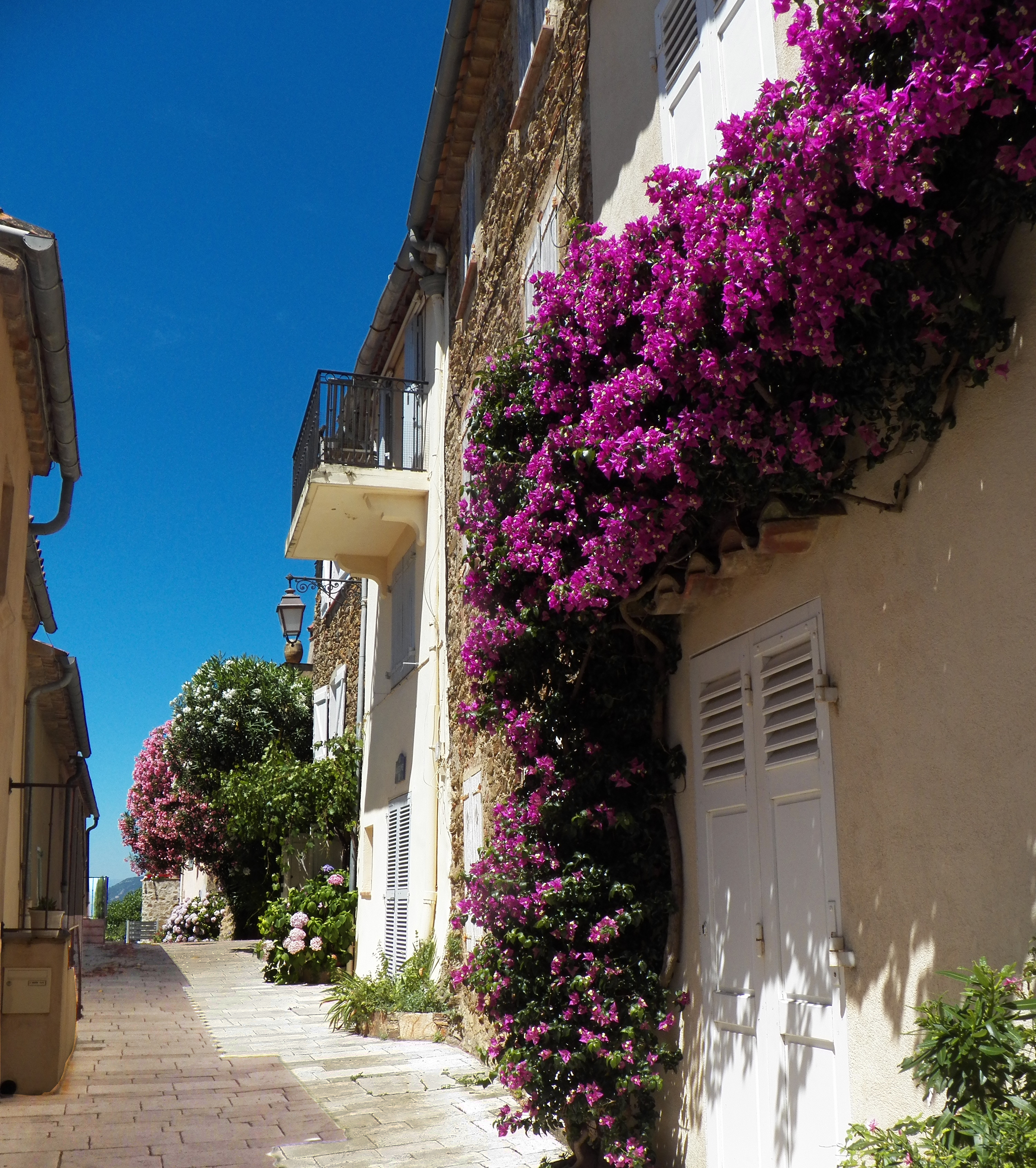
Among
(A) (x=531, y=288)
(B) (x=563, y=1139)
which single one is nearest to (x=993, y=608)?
(B) (x=563, y=1139)

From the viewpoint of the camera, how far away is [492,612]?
589cm

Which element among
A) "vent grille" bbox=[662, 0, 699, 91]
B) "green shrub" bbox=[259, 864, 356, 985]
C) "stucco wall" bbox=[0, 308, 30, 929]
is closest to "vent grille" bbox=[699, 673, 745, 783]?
"vent grille" bbox=[662, 0, 699, 91]

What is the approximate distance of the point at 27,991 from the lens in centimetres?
810

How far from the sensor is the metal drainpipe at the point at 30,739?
33.5 ft

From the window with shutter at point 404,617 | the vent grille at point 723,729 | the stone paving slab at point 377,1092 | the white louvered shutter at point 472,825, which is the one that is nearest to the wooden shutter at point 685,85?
the vent grille at point 723,729

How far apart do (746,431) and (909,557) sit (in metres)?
0.72

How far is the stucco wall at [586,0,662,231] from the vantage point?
6.45 m

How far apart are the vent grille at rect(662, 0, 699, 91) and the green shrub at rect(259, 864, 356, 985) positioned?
1122cm

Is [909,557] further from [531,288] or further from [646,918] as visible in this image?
[531,288]

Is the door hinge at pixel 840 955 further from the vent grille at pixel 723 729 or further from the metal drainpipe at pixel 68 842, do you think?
the metal drainpipe at pixel 68 842

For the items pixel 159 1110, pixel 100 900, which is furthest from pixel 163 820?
pixel 159 1110

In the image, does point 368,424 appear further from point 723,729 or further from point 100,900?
point 100,900

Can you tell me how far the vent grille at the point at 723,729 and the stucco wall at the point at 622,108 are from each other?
2741mm

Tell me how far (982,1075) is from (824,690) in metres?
1.71
